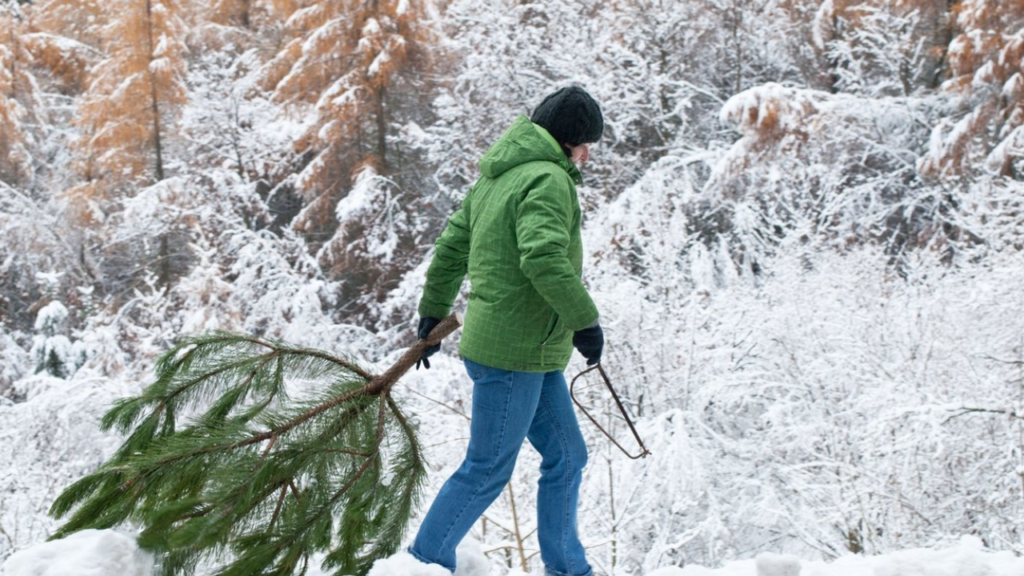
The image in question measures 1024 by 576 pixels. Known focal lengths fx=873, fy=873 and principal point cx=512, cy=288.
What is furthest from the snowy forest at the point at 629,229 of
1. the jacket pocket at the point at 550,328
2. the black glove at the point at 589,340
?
the black glove at the point at 589,340

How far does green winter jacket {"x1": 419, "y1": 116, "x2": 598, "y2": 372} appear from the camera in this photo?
7.72 ft

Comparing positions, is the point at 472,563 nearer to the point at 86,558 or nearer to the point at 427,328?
the point at 427,328

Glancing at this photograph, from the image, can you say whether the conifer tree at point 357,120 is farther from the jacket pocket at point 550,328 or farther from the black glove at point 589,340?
the black glove at point 589,340

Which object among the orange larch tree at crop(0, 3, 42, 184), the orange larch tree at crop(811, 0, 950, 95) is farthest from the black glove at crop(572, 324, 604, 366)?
the orange larch tree at crop(0, 3, 42, 184)

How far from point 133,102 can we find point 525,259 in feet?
37.8

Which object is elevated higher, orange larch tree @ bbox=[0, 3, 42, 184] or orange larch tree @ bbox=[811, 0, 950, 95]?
orange larch tree @ bbox=[811, 0, 950, 95]

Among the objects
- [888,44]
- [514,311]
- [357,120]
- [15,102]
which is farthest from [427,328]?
[15,102]

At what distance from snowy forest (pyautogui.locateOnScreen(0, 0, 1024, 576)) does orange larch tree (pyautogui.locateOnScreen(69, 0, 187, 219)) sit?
0.04 metres

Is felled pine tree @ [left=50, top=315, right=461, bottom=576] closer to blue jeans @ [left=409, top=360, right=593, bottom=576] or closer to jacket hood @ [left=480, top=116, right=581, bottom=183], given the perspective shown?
blue jeans @ [left=409, top=360, right=593, bottom=576]

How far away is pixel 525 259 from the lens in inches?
92.4

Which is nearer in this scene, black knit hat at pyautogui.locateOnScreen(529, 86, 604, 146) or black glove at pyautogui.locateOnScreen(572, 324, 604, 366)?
black glove at pyautogui.locateOnScreen(572, 324, 604, 366)

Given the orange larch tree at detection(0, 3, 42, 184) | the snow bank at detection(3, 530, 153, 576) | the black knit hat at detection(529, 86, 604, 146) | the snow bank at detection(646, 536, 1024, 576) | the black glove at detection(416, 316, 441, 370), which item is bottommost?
the orange larch tree at detection(0, 3, 42, 184)

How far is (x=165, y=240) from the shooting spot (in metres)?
12.0

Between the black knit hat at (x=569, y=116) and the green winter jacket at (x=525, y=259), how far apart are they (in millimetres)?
49
